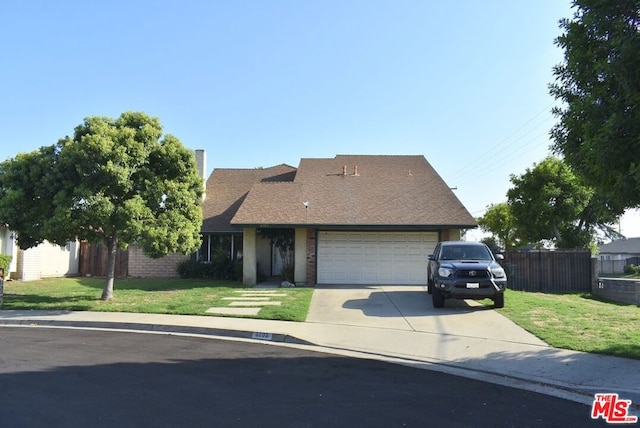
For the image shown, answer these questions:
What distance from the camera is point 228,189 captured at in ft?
91.6

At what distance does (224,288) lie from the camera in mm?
19656

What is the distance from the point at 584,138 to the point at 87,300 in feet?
47.4

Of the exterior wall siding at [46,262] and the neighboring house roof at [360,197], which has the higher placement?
the neighboring house roof at [360,197]

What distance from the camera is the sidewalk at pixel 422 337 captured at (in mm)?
7480

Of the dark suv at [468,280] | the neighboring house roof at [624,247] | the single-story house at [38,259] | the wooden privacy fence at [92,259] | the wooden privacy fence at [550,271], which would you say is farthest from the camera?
the neighboring house roof at [624,247]

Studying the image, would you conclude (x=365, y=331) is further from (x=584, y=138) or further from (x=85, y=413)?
(x=85, y=413)

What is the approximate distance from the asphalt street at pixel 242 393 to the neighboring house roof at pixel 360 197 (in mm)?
11614

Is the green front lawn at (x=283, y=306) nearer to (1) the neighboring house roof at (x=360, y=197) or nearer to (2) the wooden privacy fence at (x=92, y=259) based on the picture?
(1) the neighboring house roof at (x=360, y=197)

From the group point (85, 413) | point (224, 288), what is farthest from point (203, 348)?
point (224, 288)

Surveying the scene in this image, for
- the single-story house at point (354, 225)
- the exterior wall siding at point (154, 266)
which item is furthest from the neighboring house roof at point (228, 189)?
the exterior wall siding at point (154, 266)

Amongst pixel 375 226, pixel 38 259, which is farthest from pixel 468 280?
pixel 38 259

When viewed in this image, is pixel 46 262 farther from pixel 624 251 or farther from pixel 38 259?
pixel 624 251

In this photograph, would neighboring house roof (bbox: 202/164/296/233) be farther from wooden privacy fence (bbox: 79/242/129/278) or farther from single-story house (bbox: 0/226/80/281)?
single-story house (bbox: 0/226/80/281)

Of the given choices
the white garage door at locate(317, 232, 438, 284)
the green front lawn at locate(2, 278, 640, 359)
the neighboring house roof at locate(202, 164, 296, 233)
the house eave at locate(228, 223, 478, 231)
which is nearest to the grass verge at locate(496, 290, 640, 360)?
the green front lawn at locate(2, 278, 640, 359)
